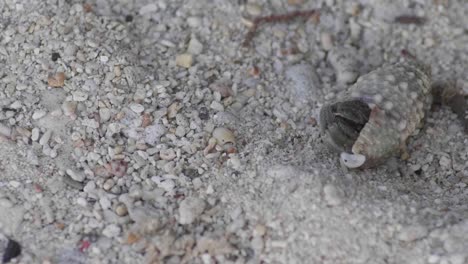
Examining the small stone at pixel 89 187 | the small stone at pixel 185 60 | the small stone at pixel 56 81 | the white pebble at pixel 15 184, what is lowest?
the small stone at pixel 89 187

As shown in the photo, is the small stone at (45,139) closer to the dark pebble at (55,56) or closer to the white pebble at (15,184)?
the white pebble at (15,184)

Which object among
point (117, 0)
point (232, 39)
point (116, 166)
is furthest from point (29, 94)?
point (232, 39)

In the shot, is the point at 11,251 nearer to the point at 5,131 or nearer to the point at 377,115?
the point at 5,131

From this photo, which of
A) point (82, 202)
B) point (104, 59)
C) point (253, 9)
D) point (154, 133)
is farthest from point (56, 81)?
point (253, 9)

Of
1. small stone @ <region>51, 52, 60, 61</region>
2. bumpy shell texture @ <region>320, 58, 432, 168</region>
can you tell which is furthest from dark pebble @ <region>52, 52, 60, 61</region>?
bumpy shell texture @ <region>320, 58, 432, 168</region>

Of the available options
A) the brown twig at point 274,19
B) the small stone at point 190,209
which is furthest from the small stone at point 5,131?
the brown twig at point 274,19

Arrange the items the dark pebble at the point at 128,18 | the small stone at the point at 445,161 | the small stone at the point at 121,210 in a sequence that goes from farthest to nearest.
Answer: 1. the dark pebble at the point at 128,18
2. the small stone at the point at 445,161
3. the small stone at the point at 121,210

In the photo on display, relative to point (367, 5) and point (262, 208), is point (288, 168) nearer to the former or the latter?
point (262, 208)
